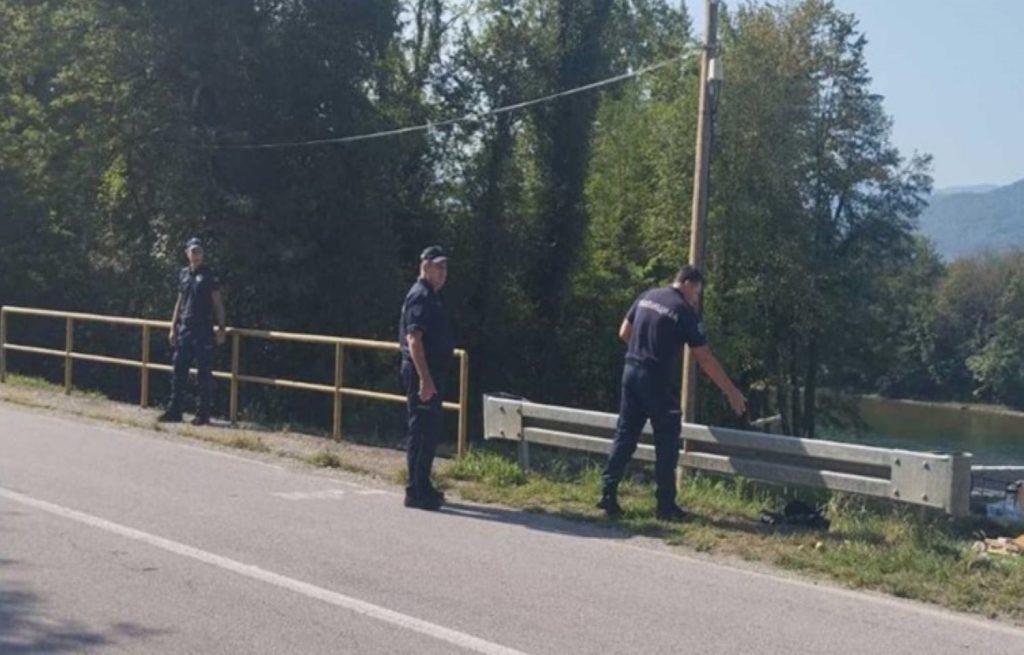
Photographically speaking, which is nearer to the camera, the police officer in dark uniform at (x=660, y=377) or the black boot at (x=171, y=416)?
the police officer in dark uniform at (x=660, y=377)

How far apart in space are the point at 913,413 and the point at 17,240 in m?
47.7

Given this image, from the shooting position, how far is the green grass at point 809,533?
8445 millimetres

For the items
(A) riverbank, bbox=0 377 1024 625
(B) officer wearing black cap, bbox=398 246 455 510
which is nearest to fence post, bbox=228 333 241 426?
(A) riverbank, bbox=0 377 1024 625

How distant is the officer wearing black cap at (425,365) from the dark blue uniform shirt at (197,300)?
5.18m

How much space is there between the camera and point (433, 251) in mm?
10492

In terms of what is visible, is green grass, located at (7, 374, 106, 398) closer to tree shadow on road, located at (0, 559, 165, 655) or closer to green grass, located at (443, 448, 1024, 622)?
green grass, located at (443, 448, 1024, 622)

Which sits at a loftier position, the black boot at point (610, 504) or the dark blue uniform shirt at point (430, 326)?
the dark blue uniform shirt at point (430, 326)

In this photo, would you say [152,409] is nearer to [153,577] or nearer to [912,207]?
[153,577]

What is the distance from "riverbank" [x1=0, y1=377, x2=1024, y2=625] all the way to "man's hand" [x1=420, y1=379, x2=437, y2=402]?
1170 mm

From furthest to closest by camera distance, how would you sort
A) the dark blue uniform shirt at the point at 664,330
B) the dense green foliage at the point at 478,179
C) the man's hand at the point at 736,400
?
the dense green foliage at the point at 478,179 < the dark blue uniform shirt at the point at 664,330 < the man's hand at the point at 736,400

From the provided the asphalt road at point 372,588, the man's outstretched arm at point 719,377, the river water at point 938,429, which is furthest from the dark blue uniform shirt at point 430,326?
the river water at point 938,429

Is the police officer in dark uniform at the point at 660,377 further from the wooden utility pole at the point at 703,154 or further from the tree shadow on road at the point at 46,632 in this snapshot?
the tree shadow on road at the point at 46,632

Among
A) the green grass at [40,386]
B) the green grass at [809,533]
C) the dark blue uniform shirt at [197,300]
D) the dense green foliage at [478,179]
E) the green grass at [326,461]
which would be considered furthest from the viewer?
the dense green foliage at [478,179]

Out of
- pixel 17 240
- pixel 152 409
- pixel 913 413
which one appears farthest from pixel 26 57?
pixel 913 413
